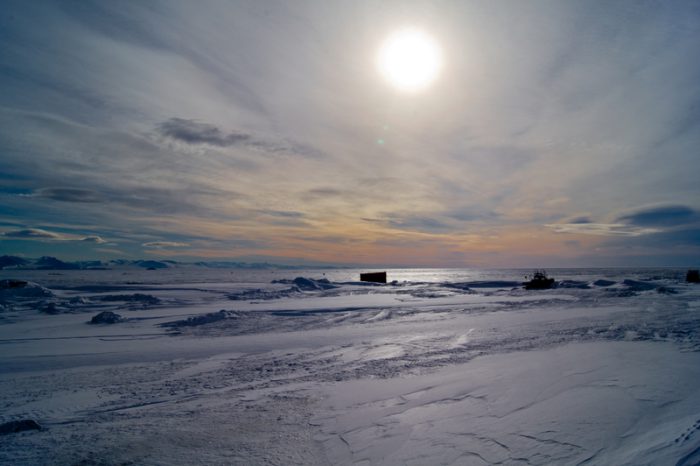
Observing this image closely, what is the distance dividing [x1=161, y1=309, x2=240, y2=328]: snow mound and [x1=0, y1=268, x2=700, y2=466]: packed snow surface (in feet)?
3.48

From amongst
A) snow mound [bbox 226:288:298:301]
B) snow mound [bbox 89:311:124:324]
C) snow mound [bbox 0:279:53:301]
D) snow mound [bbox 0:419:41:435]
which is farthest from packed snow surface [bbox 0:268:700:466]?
snow mound [bbox 226:288:298:301]

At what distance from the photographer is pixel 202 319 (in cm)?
1462

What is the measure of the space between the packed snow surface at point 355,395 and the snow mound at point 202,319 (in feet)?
3.48

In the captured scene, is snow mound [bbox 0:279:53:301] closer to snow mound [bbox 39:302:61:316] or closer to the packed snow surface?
snow mound [bbox 39:302:61:316]

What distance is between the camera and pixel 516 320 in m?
14.7

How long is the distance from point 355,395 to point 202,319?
10.5 m

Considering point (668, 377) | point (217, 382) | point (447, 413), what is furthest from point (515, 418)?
point (217, 382)

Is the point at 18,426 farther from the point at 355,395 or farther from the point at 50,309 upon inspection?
the point at 50,309

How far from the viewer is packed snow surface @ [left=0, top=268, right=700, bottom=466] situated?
13.8 feet

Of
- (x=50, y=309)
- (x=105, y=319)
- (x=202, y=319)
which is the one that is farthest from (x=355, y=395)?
(x=50, y=309)

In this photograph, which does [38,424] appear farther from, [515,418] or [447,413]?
[515,418]

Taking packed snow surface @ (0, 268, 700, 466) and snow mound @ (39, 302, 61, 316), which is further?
snow mound @ (39, 302, 61, 316)

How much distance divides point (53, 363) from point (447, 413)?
925 centimetres

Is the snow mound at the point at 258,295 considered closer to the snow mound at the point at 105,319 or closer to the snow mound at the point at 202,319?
the snow mound at the point at 202,319
